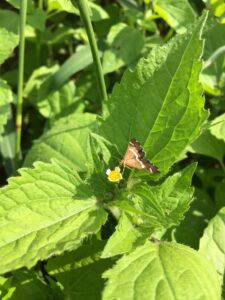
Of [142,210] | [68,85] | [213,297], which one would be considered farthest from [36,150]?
[213,297]

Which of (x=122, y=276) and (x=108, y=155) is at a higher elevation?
(x=108, y=155)

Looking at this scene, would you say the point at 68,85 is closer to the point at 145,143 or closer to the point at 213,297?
the point at 145,143

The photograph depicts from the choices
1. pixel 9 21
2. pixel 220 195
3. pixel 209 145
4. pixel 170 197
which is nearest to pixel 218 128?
pixel 209 145

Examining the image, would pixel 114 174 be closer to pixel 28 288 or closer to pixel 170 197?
pixel 170 197

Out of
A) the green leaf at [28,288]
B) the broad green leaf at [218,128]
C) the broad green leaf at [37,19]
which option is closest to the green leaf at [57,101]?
the broad green leaf at [37,19]

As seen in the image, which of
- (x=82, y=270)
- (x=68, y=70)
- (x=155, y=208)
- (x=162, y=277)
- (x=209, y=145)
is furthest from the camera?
(x=68, y=70)

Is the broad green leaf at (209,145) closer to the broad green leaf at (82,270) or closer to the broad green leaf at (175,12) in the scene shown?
the broad green leaf at (175,12)

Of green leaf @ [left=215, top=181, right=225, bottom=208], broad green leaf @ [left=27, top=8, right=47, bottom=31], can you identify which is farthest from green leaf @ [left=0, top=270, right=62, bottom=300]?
broad green leaf @ [left=27, top=8, right=47, bottom=31]
